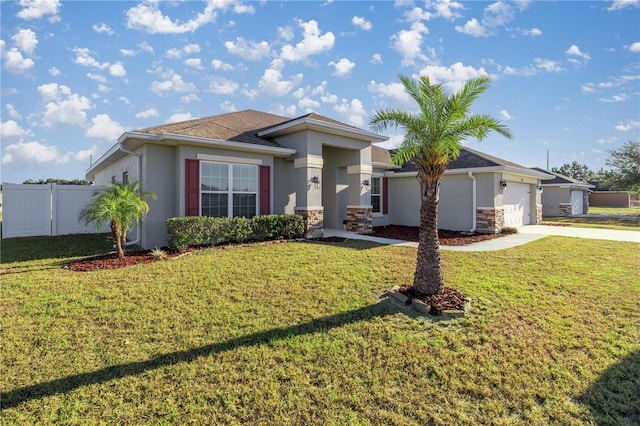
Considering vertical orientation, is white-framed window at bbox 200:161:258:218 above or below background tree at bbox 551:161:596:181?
below

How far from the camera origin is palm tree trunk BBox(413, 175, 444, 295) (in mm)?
5504

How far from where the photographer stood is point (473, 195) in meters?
14.5

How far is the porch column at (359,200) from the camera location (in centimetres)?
1344

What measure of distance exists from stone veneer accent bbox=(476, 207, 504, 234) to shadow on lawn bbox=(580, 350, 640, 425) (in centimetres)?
1078

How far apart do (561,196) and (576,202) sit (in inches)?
116

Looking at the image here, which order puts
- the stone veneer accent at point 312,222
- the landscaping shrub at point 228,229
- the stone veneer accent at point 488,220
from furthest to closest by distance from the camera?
the stone veneer accent at point 488,220
the stone veneer accent at point 312,222
the landscaping shrub at point 228,229

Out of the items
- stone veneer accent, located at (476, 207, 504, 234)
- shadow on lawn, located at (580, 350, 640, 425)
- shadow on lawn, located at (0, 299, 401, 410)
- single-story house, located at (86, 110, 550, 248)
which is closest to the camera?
shadow on lawn, located at (580, 350, 640, 425)

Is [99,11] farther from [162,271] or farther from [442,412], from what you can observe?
[442,412]

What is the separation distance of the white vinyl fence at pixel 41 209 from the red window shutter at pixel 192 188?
6374 mm

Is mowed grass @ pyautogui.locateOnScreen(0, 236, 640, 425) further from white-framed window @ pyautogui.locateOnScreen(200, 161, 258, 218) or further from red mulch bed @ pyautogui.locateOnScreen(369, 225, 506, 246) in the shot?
red mulch bed @ pyautogui.locateOnScreen(369, 225, 506, 246)

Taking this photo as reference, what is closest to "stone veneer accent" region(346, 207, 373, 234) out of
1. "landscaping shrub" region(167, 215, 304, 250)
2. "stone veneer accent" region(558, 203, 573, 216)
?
"landscaping shrub" region(167, 215, 304, 250)

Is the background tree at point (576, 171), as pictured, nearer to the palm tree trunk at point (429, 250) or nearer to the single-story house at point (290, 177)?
the single-story house at point (290, 177)

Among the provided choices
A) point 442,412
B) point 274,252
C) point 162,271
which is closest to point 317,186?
point 274,252

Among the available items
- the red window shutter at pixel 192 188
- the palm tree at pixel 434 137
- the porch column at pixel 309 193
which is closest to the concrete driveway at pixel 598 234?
the porch column at pixel 309 193
